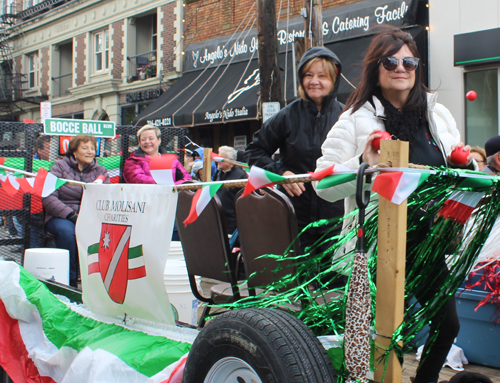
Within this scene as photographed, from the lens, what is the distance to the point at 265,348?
174 centimetres

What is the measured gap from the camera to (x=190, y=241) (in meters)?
3.23

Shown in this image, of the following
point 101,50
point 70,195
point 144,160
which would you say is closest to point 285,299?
point 144,160

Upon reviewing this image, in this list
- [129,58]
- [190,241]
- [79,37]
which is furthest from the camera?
[79,37]

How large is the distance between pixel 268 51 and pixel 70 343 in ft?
18.0

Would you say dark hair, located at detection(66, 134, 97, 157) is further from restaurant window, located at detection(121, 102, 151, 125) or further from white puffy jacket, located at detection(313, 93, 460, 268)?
restaurant window, located at detection(121, 102, 151, 125)

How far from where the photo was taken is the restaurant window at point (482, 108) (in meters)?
9.30

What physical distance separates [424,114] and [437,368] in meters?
1.11

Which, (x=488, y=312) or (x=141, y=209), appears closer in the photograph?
(x=141, y=209)

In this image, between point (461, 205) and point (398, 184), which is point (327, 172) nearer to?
point (398, 184)

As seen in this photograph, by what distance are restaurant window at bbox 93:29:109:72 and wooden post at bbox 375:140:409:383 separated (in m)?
19.9

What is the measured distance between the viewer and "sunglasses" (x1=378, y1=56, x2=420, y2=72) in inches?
91.7

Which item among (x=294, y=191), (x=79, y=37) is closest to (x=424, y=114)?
(x=294, y=191)

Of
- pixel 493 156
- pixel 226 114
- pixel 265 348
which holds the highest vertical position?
pixel 226 114

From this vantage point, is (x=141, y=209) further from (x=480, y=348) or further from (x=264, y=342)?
(x=480, y=348)
